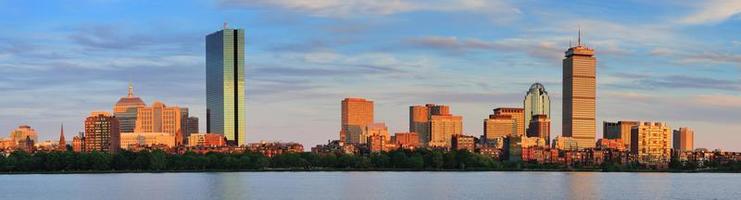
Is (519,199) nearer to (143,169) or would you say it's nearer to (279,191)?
(279,191)

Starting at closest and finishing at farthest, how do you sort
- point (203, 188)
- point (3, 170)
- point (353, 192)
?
point (353, 192)
point (203, 188)
point (3, 170)

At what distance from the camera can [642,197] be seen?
98.4 metres

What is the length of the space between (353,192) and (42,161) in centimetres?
9976

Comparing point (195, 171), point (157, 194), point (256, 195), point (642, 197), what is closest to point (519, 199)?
point (642, 197)

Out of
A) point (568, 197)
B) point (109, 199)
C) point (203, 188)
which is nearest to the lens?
point (109, 199)

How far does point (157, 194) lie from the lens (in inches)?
3866

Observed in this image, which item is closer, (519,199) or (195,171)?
(519,199)

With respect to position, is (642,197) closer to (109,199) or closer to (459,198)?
(459,198)

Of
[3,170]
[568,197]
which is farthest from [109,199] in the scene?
[3,170]

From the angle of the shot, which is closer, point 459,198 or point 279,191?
point 459,198

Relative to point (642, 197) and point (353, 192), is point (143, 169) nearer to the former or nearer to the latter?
point (353, 192)

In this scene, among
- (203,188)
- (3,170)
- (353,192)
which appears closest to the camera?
(353,192)

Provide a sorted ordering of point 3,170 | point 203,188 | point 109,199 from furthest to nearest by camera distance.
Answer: point 3,170, point 203,188, point 109,199

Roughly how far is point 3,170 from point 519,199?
11719cm
